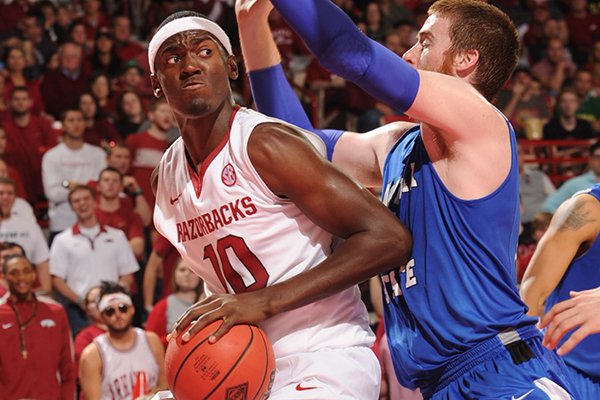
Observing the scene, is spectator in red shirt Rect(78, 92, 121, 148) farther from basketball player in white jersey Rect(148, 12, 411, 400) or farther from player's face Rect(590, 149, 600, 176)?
basketball player in white jersey Rect(148, 12, 411, 400)

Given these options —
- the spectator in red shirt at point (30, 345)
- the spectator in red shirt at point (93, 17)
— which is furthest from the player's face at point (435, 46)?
the spectator in red shirt at point (93, 17)

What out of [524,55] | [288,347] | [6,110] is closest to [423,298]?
[288,347]

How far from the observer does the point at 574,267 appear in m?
4.14

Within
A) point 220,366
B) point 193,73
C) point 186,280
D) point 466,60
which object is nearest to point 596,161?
point 186,280

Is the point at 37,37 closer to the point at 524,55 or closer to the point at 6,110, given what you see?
the point at 6,110

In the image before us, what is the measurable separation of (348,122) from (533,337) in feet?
28.1

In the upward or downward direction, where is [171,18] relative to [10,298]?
upward

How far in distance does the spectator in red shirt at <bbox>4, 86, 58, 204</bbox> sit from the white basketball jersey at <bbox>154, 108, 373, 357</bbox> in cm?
682

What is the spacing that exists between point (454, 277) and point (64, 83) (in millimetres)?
8852

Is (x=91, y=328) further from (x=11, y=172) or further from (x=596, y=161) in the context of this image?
(x=596, y=161)

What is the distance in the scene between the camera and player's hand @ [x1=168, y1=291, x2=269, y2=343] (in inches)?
117

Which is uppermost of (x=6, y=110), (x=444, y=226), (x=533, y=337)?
(x=6, y=110)

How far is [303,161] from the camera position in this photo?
3092 millimetres

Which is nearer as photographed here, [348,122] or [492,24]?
[492,24]
